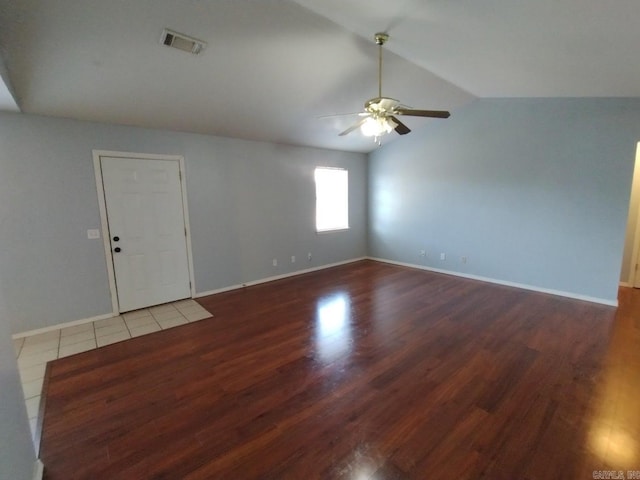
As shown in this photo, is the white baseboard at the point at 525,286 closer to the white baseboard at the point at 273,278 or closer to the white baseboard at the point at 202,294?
the white baseboard at the point at 273,278

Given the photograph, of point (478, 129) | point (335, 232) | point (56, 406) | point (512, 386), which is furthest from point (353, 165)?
point (56, 406)

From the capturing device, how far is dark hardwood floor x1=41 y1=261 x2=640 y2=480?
1.70 metres

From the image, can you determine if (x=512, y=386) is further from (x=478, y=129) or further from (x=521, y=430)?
(x=478, y=129)

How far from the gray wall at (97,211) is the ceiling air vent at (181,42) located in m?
1.73

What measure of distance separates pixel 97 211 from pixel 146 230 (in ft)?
1.93

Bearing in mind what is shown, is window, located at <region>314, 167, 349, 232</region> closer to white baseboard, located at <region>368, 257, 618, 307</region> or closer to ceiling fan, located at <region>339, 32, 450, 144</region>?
white baseboard, located at <region>368, 257, 618, 307</region>

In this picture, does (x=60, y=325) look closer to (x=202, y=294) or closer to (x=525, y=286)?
(x=202, y=294)

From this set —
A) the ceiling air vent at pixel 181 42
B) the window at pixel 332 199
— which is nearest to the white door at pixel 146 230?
the ceiling air vent at pixel 181 42

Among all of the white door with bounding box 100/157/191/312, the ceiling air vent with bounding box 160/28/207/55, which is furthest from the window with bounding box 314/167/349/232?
the ceiling air vent with bounding box 160/28/207/55

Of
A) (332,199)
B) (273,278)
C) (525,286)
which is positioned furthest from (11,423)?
(525,286)

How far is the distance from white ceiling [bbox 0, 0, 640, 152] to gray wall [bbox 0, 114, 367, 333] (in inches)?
13.0

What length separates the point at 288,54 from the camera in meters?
2.96

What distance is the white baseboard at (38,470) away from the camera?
1574 mm

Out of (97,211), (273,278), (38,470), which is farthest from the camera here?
(273,278)
